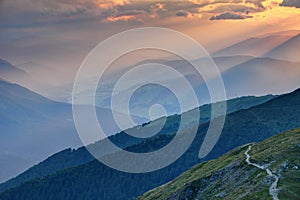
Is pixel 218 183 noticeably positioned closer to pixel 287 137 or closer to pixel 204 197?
pixel 204 197

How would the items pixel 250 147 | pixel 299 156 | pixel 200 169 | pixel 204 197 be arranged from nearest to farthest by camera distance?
1. pixel 299 156
2. pixel 204 197
3. pixel 250 147
4. pixel 200 169

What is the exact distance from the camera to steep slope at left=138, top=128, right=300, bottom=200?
99.5 metres

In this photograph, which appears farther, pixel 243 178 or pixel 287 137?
pixel 287 137

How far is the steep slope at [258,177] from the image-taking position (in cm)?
9950

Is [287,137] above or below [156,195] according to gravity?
above

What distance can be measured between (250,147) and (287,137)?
60.2ft

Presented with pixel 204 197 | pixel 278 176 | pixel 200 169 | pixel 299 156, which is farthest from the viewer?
pixel 200 169

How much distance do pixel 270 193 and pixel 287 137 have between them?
49.8 m

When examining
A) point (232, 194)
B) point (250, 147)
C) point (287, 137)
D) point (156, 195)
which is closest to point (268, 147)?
point (287, 137)

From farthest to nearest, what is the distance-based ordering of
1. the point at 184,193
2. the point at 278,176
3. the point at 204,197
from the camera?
the point at 184,193 < the point at 204,197 < the point at 278,176

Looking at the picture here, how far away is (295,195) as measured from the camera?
91.9 m

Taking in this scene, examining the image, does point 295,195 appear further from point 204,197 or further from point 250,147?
point 250,147

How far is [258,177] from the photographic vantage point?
367 ft

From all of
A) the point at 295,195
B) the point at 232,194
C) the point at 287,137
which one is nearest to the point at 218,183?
the point at 232,194
